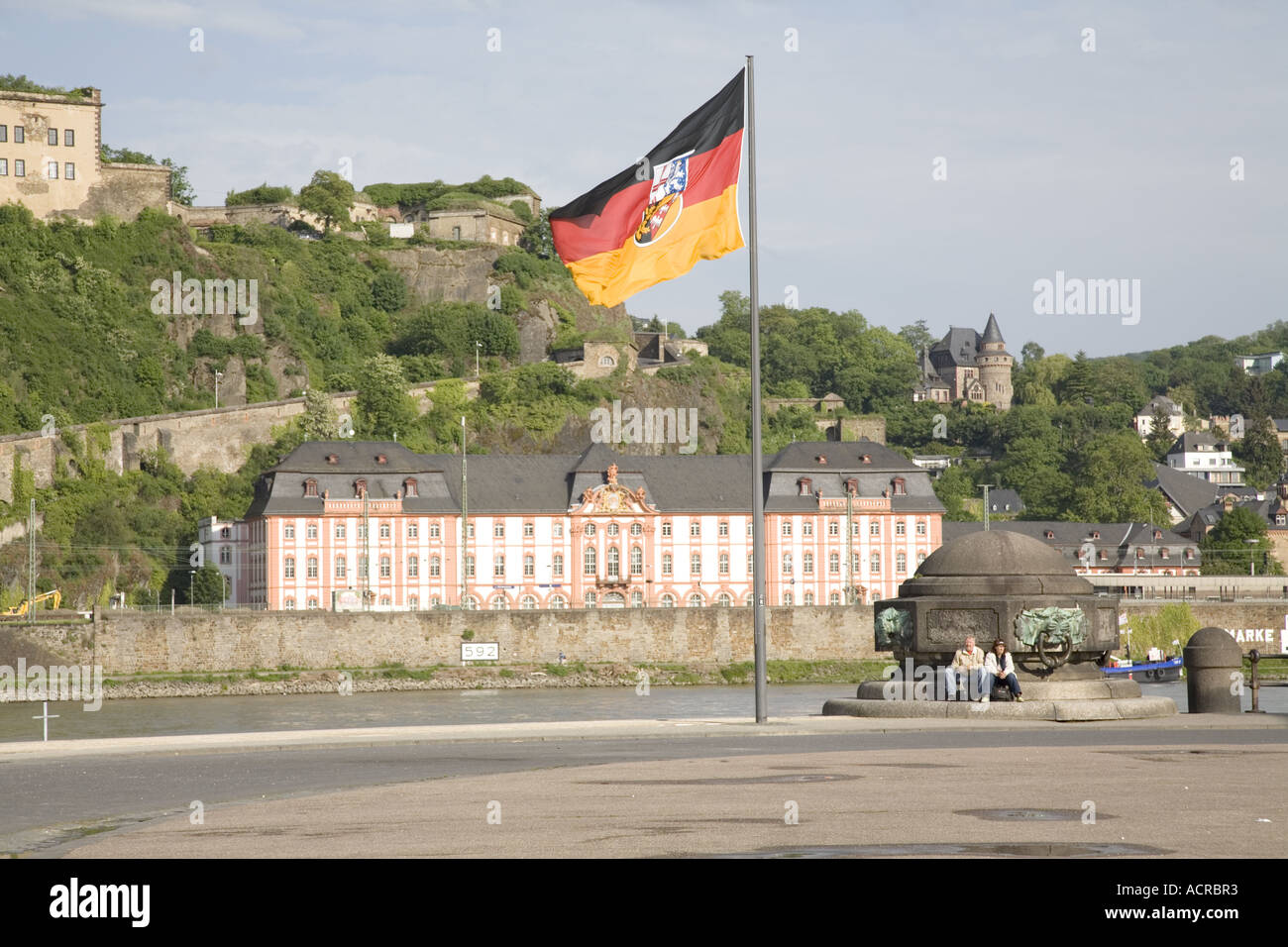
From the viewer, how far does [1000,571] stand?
23.2 metres

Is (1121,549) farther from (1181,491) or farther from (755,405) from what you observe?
(755,405)

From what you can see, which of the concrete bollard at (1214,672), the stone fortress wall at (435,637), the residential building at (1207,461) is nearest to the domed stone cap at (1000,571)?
the concrete bollard at (1214,672)

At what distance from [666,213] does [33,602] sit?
215 feet

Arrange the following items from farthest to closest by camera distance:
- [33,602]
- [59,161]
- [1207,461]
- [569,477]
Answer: [1207,461] → [59,161] → [569,477] → [33,602]

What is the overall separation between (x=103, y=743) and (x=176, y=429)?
87723 millimetres

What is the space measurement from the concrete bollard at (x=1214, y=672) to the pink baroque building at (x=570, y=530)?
2773 inches

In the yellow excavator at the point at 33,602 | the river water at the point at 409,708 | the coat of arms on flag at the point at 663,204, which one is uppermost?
the coat of arms on flag at the point at 663,204

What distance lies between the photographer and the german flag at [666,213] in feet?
75.5

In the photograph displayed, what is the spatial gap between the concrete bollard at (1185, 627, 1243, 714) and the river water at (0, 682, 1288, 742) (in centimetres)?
1304

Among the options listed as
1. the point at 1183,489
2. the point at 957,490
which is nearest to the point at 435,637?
the point at 957,490

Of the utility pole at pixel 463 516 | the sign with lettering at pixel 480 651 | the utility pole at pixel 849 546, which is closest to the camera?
the sign with lettering at pixel 480 651

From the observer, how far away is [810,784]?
13.9 meters

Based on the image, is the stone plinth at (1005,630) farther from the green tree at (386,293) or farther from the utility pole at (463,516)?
Result: the green tree at (386,293)
